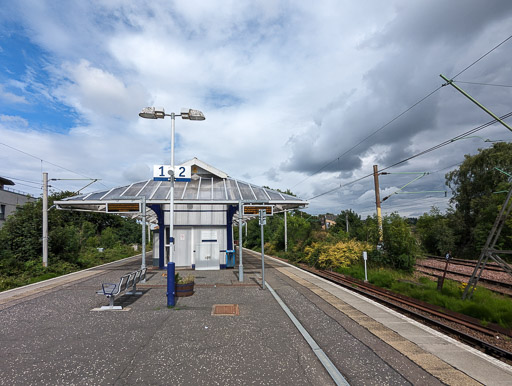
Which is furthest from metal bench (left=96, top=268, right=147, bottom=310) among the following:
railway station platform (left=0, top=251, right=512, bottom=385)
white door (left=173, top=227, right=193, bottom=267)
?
white door (left=173, top=227, right=193, bottom=267)

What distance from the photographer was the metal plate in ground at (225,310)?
24.5 ft

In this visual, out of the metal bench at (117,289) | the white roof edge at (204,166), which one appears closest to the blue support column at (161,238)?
the white roof edge at (204,166)

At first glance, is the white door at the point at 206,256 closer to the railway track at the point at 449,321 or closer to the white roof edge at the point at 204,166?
the white roof edge at the point at 204,166

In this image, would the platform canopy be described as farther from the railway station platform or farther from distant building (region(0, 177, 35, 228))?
distant building (region(0, 177, 35, 228))

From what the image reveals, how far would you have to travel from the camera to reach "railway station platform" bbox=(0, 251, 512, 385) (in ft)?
13.8

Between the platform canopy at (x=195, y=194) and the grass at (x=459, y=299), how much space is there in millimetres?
5816

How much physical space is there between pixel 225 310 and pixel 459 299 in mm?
7547

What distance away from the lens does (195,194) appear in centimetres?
1634

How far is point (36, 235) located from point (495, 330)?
20902 millimetres

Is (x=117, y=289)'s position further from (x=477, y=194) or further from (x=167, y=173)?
(x=477, y=194)

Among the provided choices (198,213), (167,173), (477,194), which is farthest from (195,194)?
(477,194)

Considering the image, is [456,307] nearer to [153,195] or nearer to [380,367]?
[380,367]

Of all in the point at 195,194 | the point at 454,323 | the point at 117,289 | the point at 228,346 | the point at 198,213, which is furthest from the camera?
the point at 198,213

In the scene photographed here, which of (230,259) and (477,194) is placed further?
(477,194)
